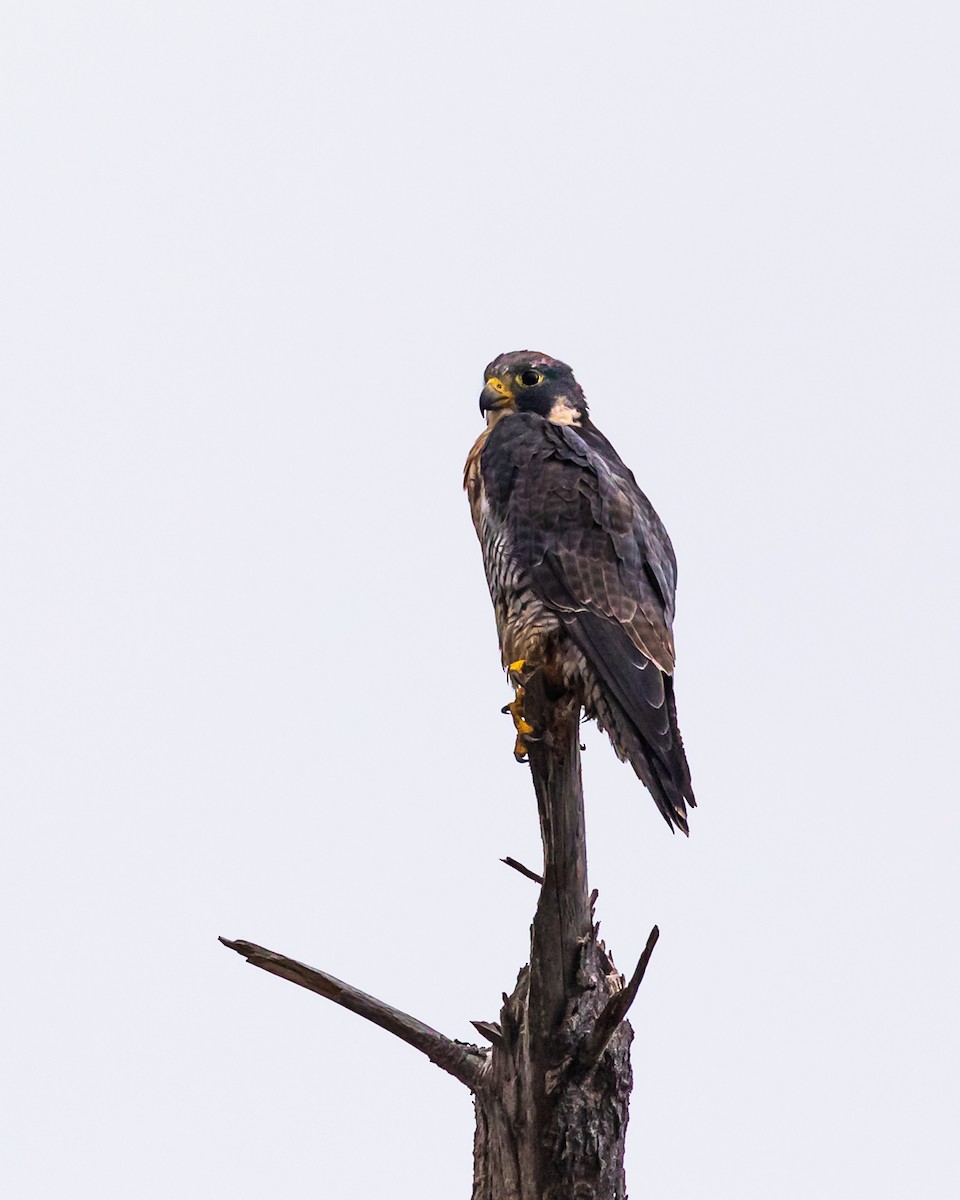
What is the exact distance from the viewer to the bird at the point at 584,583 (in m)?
5.65

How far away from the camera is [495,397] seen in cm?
678

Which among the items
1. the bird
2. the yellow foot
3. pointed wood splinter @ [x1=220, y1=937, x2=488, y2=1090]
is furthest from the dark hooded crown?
pointed wood splinter @ [x1=220, y1=937, x2=488, y2=1090]

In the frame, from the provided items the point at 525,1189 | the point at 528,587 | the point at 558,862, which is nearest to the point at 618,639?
the point at 528,587

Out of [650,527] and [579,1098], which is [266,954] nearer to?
[579,1098]

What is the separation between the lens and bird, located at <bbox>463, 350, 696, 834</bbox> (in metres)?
5.65

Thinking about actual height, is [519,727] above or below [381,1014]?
above

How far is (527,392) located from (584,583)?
1.22 meters

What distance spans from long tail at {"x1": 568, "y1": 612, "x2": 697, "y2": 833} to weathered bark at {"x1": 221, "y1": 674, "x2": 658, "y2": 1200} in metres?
0.31

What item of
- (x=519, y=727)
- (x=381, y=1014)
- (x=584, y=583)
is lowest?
(x=381, y=1014)

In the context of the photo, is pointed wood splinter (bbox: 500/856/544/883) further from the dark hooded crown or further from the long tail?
the dark hooded crown

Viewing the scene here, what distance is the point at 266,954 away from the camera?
5.48 metres

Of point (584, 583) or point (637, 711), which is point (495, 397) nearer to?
point (584, 583)

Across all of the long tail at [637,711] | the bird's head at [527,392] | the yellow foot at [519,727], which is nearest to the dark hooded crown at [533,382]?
the bird's head at [527,392]

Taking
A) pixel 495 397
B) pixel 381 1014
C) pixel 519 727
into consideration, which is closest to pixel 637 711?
pixel 519 727
